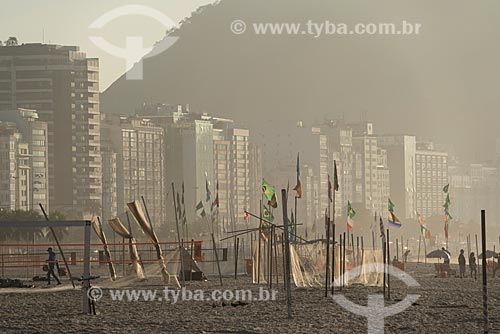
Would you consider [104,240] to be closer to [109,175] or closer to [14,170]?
[14,170]

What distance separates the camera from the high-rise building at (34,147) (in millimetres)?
158250

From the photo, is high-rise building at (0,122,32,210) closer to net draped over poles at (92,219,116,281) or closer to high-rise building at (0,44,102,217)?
high-rise building at (0,44,102,217)

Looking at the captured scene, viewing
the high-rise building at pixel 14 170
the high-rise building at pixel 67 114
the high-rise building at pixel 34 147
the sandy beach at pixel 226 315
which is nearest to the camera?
the sandy beach at pixel 226 315

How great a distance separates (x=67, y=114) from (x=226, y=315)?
487ft

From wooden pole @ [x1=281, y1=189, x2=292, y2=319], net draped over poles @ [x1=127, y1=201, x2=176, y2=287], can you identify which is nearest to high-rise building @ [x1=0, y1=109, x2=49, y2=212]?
net draped over poles @ [x1=127, y1=201, x2=176, y2=287]

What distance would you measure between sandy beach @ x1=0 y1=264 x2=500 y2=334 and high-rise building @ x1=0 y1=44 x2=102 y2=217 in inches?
5363

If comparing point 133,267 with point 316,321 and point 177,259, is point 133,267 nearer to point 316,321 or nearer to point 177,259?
point 177,259

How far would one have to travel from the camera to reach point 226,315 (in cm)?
2947

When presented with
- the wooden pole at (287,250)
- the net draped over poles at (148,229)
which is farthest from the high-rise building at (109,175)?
the wooden pole at (287,250)

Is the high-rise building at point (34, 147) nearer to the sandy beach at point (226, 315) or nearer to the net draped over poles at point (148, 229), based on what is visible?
the net draped over poles at point (148, 229)

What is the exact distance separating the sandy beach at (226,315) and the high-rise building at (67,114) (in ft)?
447

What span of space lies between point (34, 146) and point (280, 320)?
134 meters

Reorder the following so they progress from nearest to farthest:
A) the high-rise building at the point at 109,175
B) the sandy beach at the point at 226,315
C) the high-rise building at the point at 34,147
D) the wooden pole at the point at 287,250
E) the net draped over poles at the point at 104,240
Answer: the sandy beach at the point at 226,315 < the wooden pole at the point at 287,250 < the net draped over poles at the point at 104,240 < the high-rise building at the point at 34,147 < the high-rise building at the point at 109,175

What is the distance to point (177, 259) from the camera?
43.1 m
